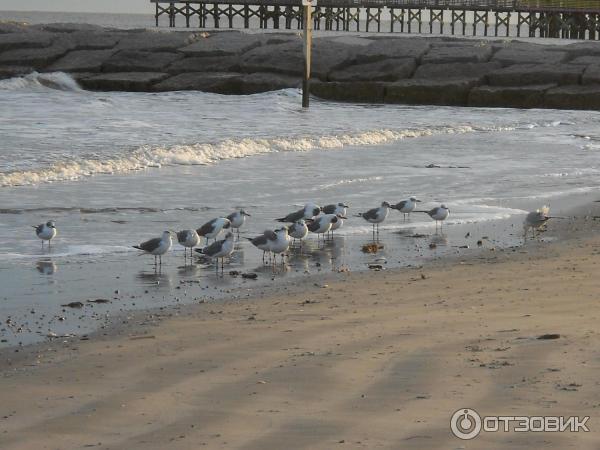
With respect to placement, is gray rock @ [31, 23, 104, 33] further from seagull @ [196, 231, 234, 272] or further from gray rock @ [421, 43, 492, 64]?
seagull @ [196, 231, 234, 272]

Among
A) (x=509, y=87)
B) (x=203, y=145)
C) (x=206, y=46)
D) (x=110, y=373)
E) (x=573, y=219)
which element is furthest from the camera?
(x=206, y=46)

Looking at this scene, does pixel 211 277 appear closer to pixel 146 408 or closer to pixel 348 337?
pixel 348 337

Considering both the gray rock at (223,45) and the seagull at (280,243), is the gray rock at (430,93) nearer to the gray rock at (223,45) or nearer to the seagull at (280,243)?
the gray rock at (223,45)

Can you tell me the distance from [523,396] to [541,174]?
36.1 ft

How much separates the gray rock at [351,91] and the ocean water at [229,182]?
4.60 m

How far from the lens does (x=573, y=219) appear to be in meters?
11.8

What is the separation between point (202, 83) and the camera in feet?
113

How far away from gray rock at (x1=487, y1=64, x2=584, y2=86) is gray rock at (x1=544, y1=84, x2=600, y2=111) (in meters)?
1.12

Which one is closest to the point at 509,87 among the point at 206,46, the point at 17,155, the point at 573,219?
the point at 206,46

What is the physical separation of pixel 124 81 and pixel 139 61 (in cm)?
232

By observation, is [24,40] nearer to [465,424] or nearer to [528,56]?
[528,56]

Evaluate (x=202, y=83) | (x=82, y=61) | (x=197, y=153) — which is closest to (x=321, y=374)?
(x=197, y=153)

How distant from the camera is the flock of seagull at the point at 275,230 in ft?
30.4

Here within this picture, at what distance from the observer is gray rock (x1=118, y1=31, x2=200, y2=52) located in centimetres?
3822
